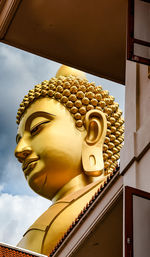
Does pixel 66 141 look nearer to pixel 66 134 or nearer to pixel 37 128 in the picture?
pixel 66 134

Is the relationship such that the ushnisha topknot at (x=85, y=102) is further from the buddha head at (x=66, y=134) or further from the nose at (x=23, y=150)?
the nose at (x=23, y=150)

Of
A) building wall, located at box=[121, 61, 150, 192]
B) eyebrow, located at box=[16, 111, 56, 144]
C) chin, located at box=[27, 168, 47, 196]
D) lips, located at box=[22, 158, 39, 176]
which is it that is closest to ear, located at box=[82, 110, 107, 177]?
eyebrow, located at box=[16, 111, 56, 144]

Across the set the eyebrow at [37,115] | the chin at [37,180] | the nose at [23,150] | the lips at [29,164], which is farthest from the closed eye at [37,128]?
the chin at [37,180]

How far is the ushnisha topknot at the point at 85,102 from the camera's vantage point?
14633 mm

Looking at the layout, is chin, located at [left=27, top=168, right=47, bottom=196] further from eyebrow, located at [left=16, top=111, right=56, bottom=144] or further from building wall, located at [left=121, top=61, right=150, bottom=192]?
building wall, located at [left=121, top=61, right=150, bottom=192]

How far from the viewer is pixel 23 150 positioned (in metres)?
14.3

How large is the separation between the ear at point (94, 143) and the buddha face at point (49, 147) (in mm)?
151

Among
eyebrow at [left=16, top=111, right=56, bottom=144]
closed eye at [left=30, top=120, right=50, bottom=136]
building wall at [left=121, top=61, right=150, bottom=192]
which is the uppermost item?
eyebrow at [left=16, top=111, right=56, bottom=144]

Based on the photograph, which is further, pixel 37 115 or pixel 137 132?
pixel 37 115

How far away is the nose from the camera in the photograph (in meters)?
14.3

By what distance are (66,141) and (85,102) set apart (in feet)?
3.87

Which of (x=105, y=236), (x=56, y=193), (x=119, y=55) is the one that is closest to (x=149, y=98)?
(x=105, y=236)

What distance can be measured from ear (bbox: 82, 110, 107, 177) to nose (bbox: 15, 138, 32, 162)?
4.31ft

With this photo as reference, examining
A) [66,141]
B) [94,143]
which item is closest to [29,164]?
[66,141]
